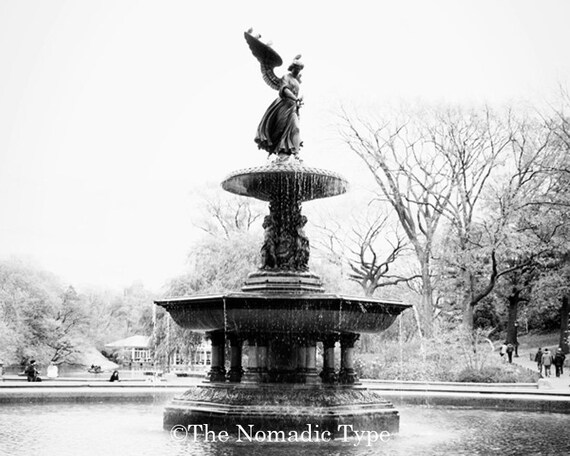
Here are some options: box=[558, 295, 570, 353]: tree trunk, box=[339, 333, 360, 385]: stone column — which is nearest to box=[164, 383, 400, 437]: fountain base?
box=[339, 333, 360, 385]: stone column

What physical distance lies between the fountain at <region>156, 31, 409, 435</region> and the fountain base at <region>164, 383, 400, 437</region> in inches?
0.6

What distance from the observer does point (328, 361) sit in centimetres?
1252

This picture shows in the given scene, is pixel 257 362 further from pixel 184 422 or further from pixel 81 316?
pixel 81 316

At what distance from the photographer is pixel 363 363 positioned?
31.5 metres

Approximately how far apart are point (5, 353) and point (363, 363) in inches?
869

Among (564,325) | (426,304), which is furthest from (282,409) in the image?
(564,325)

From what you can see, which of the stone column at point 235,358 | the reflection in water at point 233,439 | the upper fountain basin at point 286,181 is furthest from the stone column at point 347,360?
the upper fountain basin at point 286,181

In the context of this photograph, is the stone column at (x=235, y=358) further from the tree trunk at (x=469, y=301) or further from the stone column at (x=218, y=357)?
the tree trunk at (x=469, y=301)

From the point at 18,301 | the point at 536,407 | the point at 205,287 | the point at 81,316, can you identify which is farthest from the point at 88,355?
the point at 536,407

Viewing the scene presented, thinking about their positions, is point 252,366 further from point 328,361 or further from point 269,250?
point 269,250

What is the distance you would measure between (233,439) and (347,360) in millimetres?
2907

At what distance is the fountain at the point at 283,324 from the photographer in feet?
36.5

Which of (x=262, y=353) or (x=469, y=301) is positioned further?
(x=469, y=301)

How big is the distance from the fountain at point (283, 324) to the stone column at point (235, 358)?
2cm
